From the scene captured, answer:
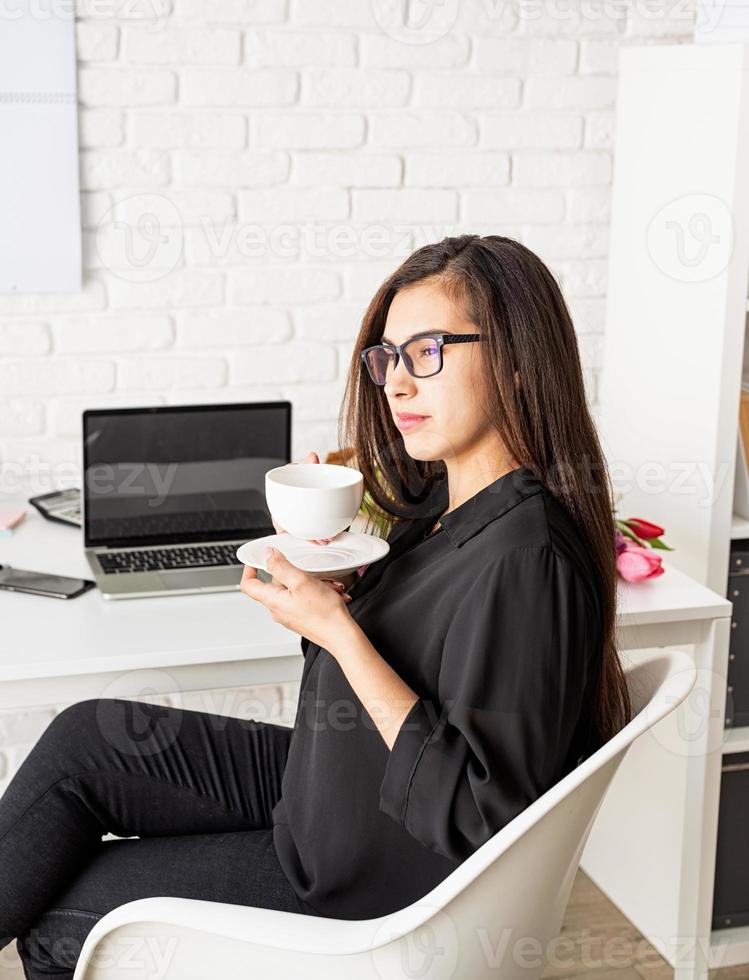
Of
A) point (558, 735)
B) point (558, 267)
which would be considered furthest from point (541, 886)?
point (558, 267)

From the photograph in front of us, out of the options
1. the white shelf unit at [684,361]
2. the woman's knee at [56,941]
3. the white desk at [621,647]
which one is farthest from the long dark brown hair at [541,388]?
the white shelf unit at [684,361]

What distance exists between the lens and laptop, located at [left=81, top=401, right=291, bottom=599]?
5.48ft

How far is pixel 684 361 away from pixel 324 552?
91 cm

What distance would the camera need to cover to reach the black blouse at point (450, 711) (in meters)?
0.99

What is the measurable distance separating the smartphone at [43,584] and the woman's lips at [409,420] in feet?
2.00

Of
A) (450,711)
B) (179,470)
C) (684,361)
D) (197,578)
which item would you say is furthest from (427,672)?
(684,361)

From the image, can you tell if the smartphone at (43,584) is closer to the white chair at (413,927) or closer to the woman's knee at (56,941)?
the woman's knee at (56,941)

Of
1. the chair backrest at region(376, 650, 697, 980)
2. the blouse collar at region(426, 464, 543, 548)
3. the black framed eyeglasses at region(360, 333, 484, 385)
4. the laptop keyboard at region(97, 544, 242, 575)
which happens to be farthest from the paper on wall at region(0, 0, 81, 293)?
the chair backrest at region(376, 650, 697, 980)

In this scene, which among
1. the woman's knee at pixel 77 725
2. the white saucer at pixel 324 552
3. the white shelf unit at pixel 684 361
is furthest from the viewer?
the white shelf unit at pixel 684 361

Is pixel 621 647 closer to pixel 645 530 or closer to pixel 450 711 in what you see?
pixel 645 530

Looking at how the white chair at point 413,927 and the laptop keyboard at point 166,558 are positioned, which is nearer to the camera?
the white chair at point 413,927

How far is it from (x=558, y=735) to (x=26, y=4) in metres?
1.53

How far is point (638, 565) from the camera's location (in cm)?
160

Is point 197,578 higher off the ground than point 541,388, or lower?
lower
